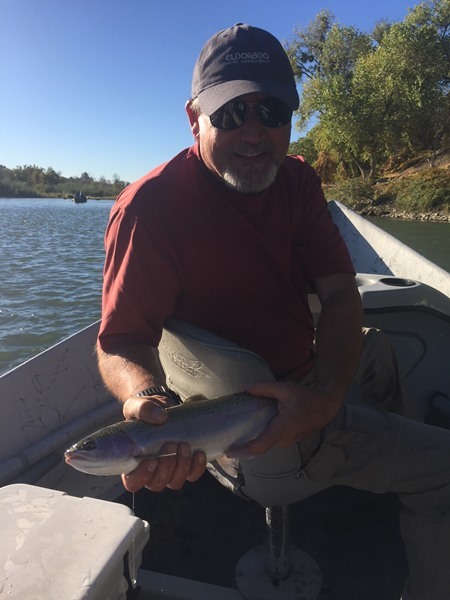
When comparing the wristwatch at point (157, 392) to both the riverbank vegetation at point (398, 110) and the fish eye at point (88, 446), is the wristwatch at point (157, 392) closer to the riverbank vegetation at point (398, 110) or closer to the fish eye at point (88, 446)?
the fish eye at point (88, 446)

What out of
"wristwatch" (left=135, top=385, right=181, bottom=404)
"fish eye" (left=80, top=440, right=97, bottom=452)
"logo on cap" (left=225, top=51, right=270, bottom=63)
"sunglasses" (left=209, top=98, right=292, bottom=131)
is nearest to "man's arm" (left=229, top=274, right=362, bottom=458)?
"wristwatch" (left=135, top=385, right=181, bottom=404)

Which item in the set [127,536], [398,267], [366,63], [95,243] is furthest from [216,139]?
[366,63]

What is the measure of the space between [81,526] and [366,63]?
4054 cm

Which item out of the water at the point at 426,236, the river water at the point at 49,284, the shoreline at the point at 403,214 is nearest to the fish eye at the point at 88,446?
the river water at the point at 49,284

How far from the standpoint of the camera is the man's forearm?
71.1 inches

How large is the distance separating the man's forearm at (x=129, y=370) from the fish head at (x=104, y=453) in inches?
12.3

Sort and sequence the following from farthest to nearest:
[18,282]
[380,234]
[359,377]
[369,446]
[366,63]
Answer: [366,63], [18,282], [380,234], [359,377], [369,446]

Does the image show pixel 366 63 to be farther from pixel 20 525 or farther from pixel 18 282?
pixel 20 525

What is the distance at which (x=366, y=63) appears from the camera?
36.3 meters

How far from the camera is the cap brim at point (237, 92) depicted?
6.82 feet

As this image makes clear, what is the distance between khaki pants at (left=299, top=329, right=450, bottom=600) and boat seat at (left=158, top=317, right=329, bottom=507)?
94mm

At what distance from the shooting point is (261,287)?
2223mm

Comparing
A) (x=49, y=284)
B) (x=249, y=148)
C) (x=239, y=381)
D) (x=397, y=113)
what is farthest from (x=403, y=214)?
(x=239, y=381)

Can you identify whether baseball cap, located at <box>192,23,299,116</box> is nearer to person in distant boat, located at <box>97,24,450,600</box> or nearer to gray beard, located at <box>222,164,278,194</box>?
person in distant boat, located at <box>97,24,450,600</box>
